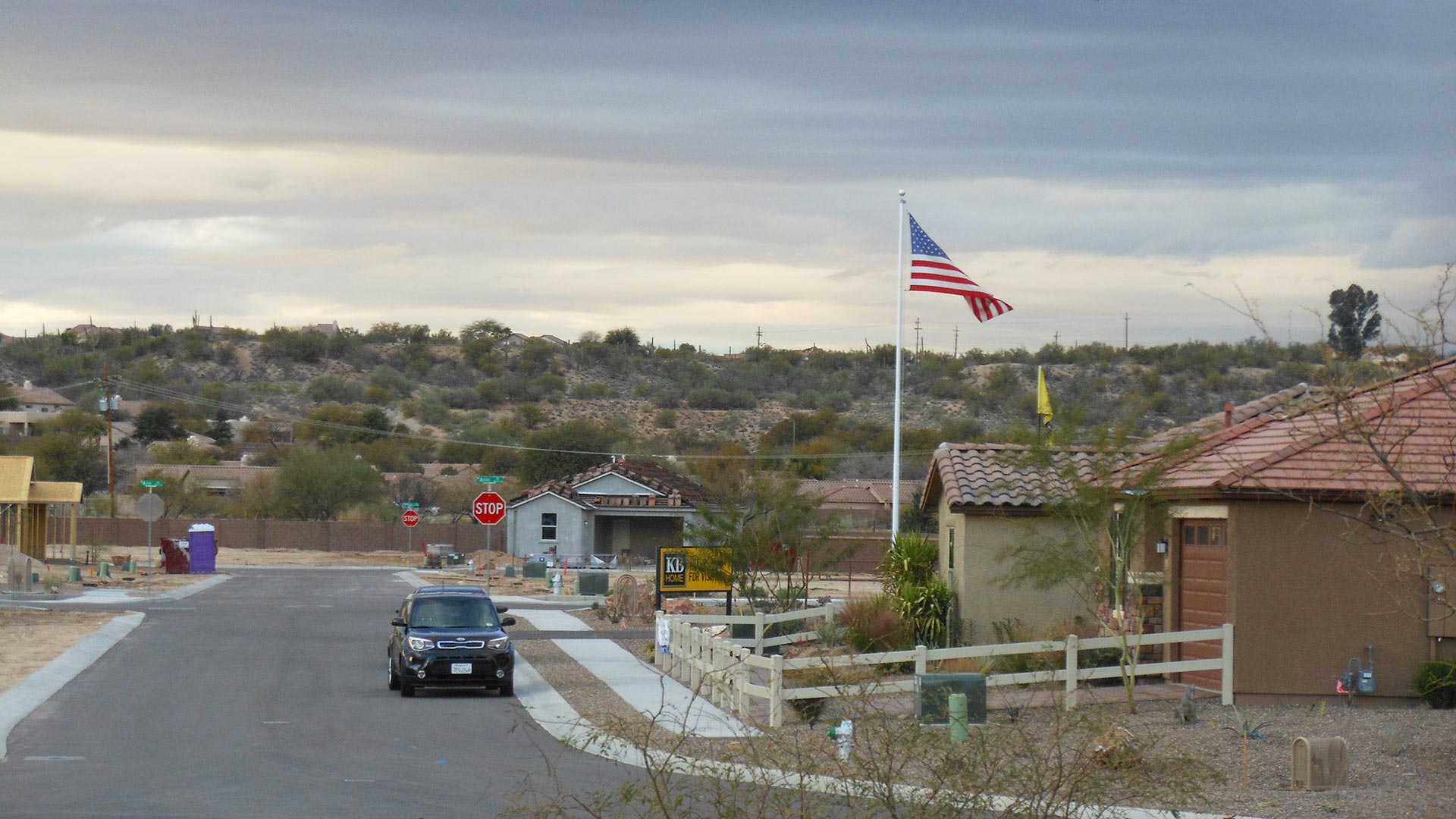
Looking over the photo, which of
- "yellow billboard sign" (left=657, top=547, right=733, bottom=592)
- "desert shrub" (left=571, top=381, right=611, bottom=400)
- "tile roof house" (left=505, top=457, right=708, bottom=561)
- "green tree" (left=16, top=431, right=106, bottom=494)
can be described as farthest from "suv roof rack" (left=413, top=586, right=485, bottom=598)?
"desert shrub" (left=571, top=381, right=611, bottom=400)

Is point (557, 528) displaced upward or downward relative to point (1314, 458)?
downward

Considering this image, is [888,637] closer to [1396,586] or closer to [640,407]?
[1396,586]

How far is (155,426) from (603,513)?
5949 cm

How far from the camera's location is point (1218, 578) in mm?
19469

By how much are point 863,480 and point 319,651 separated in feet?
205

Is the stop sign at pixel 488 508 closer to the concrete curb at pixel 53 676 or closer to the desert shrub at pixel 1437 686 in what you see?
the concrete curb at pixel 53 676

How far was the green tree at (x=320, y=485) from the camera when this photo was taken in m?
82.8

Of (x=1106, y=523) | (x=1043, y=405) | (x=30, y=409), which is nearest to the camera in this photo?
(x=1106, y=523)

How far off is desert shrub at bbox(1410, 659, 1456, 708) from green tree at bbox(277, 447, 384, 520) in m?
72.0

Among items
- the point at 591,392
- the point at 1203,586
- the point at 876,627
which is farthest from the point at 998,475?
the point at 591,392

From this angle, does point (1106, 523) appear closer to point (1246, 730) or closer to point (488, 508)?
point (1246, 730)

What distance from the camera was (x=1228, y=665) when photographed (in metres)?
18.0

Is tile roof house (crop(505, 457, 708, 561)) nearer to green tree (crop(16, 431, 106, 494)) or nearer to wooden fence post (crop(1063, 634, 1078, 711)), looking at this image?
green tree (crop(16, 431, 106, 494))

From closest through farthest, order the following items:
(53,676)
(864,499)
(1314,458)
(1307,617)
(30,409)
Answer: (1307,617), (1314,458), (53,676), (864,499), (30,409)
